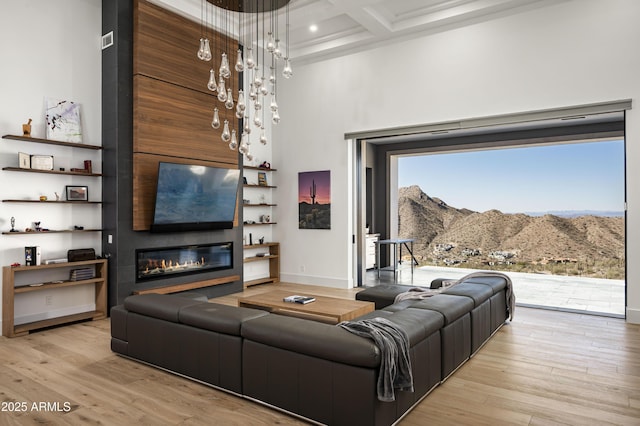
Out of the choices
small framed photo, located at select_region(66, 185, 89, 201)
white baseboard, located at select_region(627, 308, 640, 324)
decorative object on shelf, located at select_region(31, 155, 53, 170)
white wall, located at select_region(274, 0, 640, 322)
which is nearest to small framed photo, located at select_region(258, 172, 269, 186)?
white wall, located at select_region(274, 0, 640, 322)

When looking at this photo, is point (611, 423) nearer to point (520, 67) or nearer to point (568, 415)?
point (568, 415)

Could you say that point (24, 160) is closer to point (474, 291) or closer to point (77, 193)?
point (77, 193)

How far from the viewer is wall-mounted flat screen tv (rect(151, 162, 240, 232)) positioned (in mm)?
5836

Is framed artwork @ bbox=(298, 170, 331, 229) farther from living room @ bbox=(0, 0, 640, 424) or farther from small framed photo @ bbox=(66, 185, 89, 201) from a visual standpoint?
small framed photo @ bbox=(66, 185, 89, 201)

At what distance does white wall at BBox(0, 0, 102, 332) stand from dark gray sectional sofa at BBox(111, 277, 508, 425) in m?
2.01

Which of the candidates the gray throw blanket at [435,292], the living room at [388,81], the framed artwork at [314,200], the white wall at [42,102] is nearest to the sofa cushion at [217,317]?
the living room at [388,81]

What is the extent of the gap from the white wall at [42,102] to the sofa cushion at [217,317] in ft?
9.77

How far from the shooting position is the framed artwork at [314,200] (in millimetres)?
7734

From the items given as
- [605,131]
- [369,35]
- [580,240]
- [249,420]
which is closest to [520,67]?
[605,131]

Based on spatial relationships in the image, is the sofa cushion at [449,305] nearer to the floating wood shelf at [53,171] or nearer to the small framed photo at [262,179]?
the floating wood shelf at [53,171]

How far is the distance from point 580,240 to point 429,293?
510 centimetres

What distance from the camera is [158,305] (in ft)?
11.9

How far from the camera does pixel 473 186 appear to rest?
9.27 m

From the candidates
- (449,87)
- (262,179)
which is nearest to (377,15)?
(449,87)
